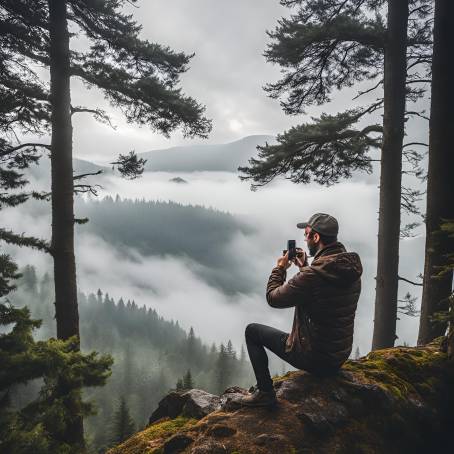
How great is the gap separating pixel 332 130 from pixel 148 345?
6527 inches

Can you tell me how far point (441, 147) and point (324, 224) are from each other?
4102 mm

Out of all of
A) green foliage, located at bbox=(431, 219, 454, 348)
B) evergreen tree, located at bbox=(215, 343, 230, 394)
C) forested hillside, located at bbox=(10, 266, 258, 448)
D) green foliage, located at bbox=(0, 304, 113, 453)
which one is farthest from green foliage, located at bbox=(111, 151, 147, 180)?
evergreen tree, located at bbox=(215, 343, 230, 394)

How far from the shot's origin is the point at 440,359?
4.27m

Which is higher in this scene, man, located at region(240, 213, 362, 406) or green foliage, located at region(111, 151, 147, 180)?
green foliage, located at region(111, 151, 147, 180)

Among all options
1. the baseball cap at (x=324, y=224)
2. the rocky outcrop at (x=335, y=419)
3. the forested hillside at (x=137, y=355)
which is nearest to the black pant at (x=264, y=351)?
the rocky outcrop at (x=335, y=419)

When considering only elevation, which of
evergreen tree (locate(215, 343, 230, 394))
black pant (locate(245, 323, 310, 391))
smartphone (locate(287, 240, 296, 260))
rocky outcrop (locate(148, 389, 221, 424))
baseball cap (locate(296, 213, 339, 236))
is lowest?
evergreen tree (locate(215, 343, 230, 394))

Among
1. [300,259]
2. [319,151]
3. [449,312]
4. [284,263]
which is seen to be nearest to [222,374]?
[319,151]

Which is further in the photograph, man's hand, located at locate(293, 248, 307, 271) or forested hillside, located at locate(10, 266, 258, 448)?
forested hillside, located at locate(10, 266, 258, 448)

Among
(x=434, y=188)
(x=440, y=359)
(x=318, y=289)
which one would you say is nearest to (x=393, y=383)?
(x=440, y=359)

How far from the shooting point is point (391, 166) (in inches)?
299

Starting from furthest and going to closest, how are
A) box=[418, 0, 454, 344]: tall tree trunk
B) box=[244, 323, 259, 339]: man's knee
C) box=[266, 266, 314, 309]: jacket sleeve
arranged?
1. box=[418, 0, 454, 344]: tall tree trunk
2. box=[244, 323, 259, 339]: man's knee
3. box=[266, 266, 314, 309]: jacket sleeve

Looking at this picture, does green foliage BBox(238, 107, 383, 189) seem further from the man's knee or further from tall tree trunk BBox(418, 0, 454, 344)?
the man's knee

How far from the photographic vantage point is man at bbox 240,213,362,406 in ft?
10.3

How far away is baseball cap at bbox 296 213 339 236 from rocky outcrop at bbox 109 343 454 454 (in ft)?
5.36
